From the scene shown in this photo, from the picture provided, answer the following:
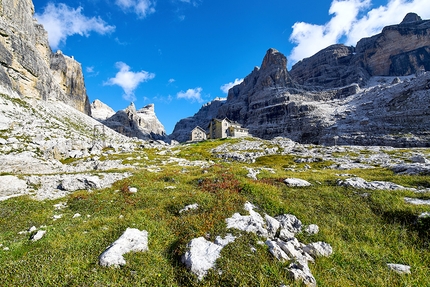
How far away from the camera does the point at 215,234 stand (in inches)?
366

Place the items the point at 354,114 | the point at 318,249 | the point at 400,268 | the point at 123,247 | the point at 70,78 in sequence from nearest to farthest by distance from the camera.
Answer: the point at 400,268
the point at 318,249
the point at 123,247
the point at 354,114
the point at 70,78

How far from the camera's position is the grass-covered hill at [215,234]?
7.00 m

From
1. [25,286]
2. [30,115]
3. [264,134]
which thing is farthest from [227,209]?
[264,134]

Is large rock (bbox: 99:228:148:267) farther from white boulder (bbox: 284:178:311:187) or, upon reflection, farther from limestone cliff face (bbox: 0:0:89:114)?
limestone cliff face (bbox: 0:0:89:114)

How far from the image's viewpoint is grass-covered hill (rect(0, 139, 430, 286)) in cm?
700

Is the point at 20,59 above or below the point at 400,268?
above

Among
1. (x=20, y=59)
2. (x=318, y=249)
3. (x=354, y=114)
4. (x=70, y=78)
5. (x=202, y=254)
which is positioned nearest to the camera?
(x=202, y=254)

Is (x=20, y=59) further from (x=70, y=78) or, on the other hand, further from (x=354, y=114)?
(x=354, y=114)

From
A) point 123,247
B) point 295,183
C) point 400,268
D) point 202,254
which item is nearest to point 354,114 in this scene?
point 295,183

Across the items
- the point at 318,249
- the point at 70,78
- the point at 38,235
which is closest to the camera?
the point at 318,249

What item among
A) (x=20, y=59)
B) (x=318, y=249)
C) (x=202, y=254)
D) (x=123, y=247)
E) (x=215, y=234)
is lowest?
(x=318, y=249)

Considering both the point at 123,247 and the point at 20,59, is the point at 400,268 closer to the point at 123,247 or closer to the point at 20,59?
the point at 123,247

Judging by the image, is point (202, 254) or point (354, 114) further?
point (354, 114)

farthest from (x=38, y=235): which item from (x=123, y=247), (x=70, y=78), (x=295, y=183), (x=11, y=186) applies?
(x=70, y=78)
